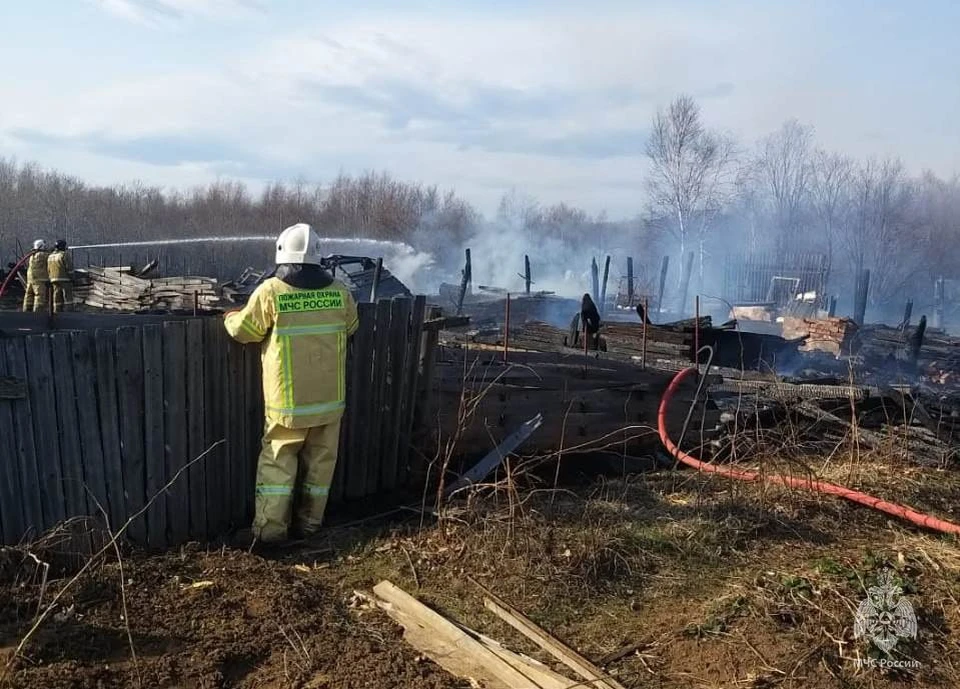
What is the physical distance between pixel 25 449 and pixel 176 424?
0.78 m

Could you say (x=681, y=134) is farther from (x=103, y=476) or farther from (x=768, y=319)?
(x=103, y=476)

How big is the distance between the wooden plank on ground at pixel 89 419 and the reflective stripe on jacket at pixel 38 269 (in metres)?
13.1

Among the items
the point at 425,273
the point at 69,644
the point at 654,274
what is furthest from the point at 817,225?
the point at 69,644

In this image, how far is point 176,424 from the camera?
4.46 metres

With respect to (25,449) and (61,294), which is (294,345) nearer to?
(25,449)

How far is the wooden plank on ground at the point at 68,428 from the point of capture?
3945mm

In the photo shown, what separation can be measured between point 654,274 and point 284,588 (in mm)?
39880

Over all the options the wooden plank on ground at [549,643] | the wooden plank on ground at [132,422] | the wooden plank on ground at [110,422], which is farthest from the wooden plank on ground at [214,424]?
the wooden plank on ground at [549,643]

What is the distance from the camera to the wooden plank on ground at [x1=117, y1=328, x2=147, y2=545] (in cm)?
418

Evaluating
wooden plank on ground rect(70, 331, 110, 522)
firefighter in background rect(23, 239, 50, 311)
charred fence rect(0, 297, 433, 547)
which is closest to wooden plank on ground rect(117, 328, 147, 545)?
charred fence rect(0, 297, 433, 547)

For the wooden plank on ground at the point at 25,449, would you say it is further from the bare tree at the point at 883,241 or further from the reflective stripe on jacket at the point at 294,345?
the bare tree at the point at 883,241

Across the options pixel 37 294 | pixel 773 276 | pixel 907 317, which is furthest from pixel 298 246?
pixel 773 276

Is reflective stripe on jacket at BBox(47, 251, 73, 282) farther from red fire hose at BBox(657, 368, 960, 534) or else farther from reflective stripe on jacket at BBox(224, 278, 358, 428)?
red fire hose at BBox(657, 368, 960, 534)

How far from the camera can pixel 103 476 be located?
13.7ft
